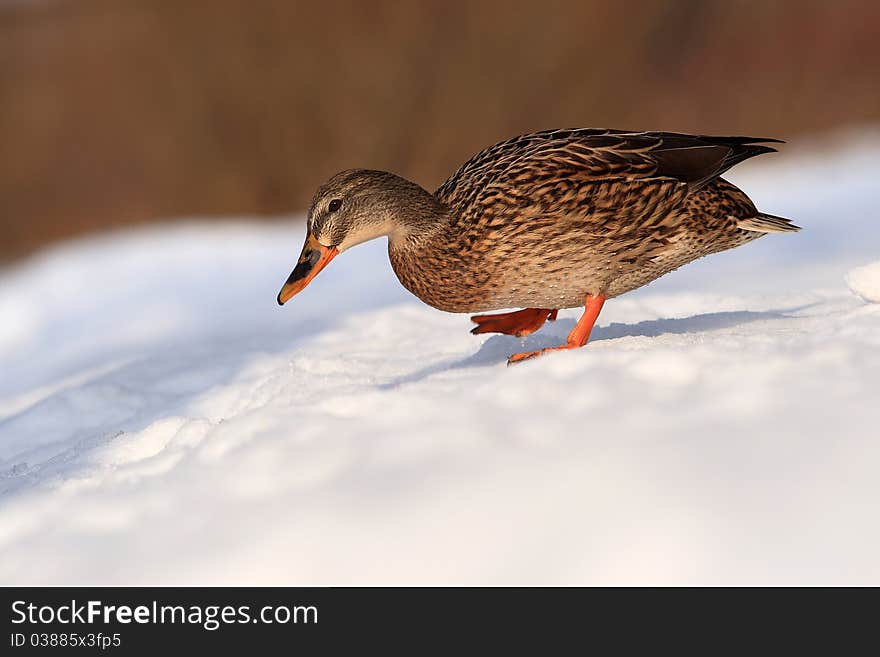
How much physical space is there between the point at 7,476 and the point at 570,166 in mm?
1914

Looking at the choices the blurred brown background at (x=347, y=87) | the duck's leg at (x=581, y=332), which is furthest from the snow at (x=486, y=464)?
the blurred brown background at (x=347, y=87)

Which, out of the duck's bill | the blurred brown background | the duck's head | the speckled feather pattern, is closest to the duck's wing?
the speckled feather pattern

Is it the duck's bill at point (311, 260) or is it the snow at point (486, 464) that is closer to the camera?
the snow at point (486, 464)

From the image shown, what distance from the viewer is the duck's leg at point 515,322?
11.3 ft

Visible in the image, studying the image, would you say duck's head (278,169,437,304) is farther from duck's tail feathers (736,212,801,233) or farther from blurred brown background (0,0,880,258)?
blurred brown background (0,0,880,258)

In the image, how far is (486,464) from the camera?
2.07 meters

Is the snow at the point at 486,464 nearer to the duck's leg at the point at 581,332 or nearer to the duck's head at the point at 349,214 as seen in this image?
the duck's leg at the point at 581,332

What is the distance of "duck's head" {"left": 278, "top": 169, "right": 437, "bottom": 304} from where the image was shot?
3.11 m

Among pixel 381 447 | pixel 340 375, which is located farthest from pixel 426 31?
pixel 381 447

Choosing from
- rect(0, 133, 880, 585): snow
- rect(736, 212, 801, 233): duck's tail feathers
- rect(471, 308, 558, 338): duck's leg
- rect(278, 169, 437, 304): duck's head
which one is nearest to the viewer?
rect(0, 133, 880, 585): snow

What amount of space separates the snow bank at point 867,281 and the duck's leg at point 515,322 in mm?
992

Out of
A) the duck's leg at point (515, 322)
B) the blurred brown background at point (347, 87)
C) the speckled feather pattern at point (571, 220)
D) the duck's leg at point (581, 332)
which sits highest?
the blurred brown background at point (347, 87)

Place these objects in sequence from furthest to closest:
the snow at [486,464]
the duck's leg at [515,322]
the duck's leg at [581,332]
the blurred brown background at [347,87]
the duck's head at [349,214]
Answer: the blurred brown background at [347,87] → the duck's leg at [515,322] → the duck's head at [349,214] → the duck's leg at [581,332] → the snow at [486,464]

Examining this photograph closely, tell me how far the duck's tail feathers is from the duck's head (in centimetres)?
102
